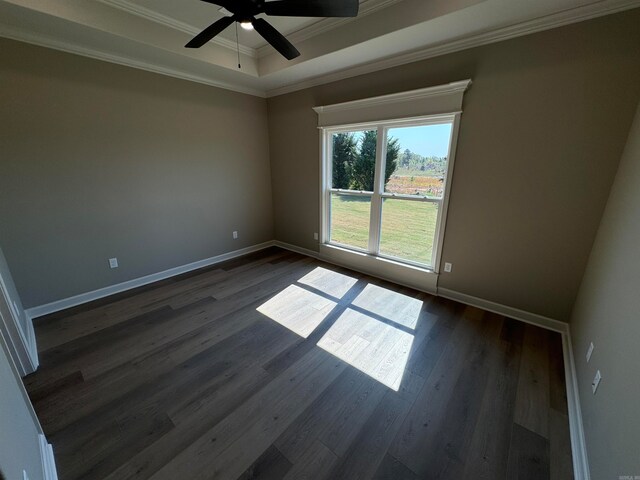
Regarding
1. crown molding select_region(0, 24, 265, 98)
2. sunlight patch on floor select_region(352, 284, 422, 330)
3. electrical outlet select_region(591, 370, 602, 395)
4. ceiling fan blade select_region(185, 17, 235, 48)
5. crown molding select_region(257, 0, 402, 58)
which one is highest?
crown molding select_region(257, 0, 402, 58)

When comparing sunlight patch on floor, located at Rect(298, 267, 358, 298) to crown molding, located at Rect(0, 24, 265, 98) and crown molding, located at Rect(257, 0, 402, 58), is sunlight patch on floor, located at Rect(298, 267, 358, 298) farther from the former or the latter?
crown molding, located at Rect(0, 24, 265, 98)

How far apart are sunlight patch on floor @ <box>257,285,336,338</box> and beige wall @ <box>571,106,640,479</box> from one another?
1.82 m

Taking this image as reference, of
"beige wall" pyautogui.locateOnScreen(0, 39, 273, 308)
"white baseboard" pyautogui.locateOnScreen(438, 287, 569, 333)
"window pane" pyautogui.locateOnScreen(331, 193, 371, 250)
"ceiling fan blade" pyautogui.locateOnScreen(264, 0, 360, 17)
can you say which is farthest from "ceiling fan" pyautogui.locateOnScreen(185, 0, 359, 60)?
"white baseboard" pyautogui.locateOnScreen(438, 287, 569, 333)

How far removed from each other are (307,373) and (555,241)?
2421mm

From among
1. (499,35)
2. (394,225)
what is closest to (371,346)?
(394,225)

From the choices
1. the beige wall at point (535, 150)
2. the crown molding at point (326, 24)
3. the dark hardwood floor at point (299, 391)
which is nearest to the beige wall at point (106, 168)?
the dark hardwood floor at point (299, 391)

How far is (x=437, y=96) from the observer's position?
2541 mm

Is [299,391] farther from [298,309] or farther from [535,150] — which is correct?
[535,150]

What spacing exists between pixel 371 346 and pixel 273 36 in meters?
2.56

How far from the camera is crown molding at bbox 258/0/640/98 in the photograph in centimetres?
177

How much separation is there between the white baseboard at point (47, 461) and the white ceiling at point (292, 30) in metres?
2.93

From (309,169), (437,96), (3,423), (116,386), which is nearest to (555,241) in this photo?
(437,96)

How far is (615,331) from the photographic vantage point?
4.20 ft

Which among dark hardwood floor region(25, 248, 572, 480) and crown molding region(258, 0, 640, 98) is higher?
crown molding region(258, 0, 640, 98)
